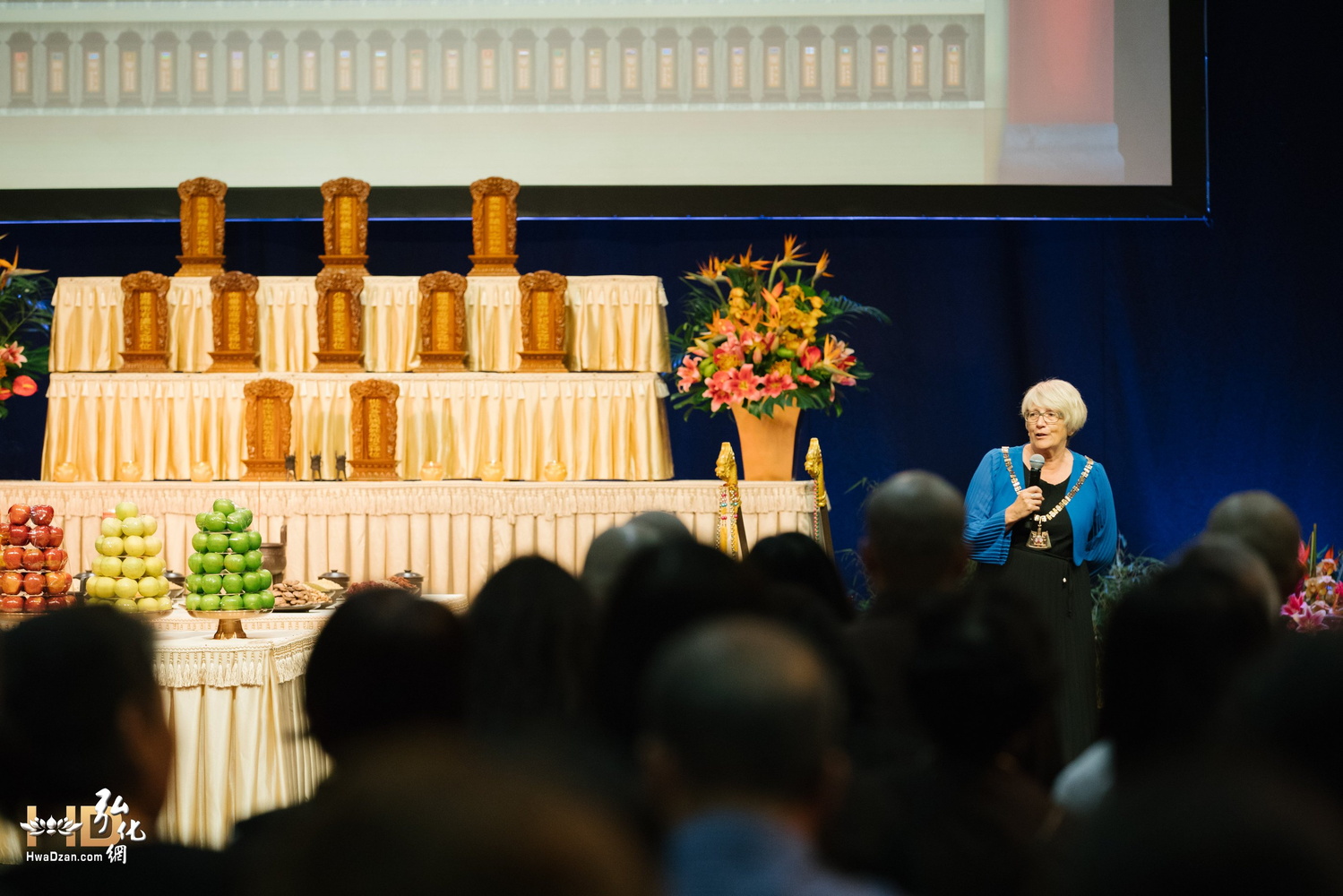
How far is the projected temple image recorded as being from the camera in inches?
277

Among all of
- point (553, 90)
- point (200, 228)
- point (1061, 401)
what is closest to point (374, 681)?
point (1061, 401)

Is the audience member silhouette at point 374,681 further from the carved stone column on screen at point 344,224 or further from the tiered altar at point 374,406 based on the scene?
the carved stone column on screen at point 344,224

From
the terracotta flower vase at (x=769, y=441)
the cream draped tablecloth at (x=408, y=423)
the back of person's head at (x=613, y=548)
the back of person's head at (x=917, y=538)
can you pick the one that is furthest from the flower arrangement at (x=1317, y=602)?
the cream draped tablecloth at (x=408, y=423)

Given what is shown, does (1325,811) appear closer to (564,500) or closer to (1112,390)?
(564,500)

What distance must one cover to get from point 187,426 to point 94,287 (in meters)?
0.89

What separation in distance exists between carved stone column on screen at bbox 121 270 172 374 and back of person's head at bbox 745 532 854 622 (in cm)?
430

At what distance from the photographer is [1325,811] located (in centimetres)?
70

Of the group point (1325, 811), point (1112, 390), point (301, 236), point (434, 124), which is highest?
point (434, 124)

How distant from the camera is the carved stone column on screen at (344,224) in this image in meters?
6.25

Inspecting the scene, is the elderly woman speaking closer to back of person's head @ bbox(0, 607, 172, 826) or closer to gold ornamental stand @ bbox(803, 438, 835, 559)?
gold ornamental stand @ bbox(803, 438, 835, 559)

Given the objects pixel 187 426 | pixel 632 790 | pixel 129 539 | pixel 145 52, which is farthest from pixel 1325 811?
pixel 145 52

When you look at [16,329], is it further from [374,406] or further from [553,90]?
[553,90]

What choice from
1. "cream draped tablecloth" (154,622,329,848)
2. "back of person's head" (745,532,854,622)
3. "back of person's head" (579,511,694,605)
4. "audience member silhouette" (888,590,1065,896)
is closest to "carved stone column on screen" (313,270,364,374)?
"cream draped tablecloth" (154,622,329,848)

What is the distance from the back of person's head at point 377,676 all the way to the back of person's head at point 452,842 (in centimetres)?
109
